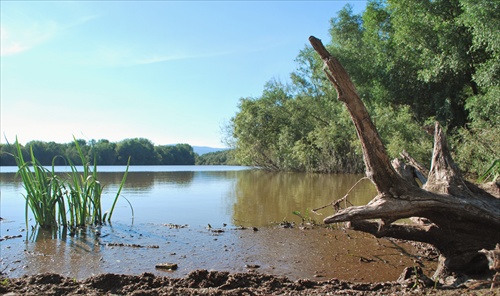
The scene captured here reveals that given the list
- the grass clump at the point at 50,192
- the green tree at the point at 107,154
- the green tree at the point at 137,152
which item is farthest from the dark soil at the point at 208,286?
the green tree at the point at 137,152

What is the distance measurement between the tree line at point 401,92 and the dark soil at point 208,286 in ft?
19.6

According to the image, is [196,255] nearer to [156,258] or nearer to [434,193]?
[156,258]

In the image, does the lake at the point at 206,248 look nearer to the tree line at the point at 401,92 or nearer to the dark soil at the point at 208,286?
the dark soil at the point at 208,286

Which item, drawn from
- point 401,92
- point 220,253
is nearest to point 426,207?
point 220,253

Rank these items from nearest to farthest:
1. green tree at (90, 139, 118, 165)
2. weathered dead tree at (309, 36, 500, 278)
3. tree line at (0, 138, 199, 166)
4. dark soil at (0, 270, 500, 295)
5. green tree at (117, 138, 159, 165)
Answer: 1. dark soil at (0, 270, 500, 295)
2. weathered dead tree at (309, 36, 500, 278)
3. tree line at (0, 138, 199, 166)
4. green tree at (90, 139, 118, 165)
5. green tree at (117, 138, 159, 165)

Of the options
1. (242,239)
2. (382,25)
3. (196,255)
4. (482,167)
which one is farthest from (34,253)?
(382,25)

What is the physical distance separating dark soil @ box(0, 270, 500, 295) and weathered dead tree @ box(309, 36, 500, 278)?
532mm

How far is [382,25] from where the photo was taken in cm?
2258

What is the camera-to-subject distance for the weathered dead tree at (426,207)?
10.4 ft

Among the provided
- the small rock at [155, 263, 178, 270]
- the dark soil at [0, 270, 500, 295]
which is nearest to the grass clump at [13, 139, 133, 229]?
the small rock at [155, 263, 178, 270]

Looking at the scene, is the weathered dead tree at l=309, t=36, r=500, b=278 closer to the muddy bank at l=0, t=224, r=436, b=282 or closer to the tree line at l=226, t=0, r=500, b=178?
the muddy bank at l=0, t=224, r=436, b=282

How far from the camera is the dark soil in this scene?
2.91 meters

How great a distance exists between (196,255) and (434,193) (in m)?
2.68

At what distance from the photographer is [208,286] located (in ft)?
10.6
